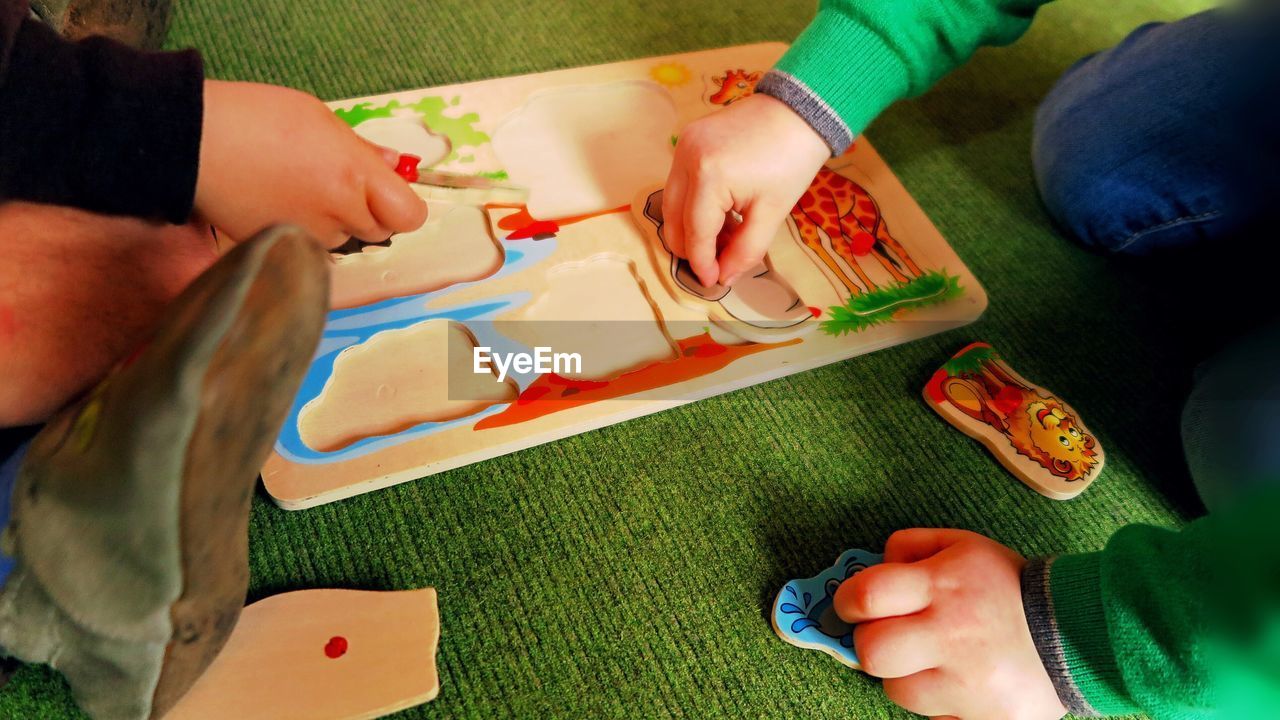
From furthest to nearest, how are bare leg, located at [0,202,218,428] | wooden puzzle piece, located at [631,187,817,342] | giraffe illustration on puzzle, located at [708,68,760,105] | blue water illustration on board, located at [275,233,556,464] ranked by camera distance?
1. giraffe illustration on puzzle, located at [708,68,760,105]
2. wooden puzzle piece, located at [631,187,817,342]
3. blue water illustration on board, located at [275,233,556,464]
4. bare leg, located at [0,202,218,428]

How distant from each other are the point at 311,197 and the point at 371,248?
0.40ft

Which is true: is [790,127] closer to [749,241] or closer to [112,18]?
[749,241]

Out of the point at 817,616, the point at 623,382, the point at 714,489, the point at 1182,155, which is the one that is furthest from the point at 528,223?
the point at 1182,155

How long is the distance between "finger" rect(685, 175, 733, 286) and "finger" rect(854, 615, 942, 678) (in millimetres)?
297

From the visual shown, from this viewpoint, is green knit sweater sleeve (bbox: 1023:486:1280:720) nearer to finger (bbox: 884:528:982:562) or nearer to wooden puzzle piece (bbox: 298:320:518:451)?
finger (bbox: 884:528:982:562)

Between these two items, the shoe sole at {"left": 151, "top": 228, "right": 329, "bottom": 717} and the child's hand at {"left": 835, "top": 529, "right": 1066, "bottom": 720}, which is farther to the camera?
the child's hand at {"left": 835, "top": 529, "right": 1066, "bottom": 720}

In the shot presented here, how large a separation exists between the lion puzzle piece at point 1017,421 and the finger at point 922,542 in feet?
0.36

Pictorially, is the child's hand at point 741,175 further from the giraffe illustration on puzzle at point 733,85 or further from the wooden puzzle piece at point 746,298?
the giraffe illustration on puzzle at point 733,85

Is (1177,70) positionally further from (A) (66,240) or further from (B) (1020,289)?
(A) (66,240)

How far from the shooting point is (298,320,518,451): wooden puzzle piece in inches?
22.1

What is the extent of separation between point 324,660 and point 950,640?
377mm

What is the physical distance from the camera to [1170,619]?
42cm

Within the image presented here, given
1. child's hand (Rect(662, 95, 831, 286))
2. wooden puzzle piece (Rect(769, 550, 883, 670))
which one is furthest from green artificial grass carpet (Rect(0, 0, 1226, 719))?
child's hand (Rect(662, 95, 831, 286))

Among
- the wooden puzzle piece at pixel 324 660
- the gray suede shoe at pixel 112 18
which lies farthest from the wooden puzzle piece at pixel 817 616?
the gray suede shoe at pixel 112 18
